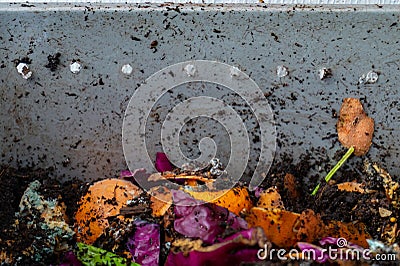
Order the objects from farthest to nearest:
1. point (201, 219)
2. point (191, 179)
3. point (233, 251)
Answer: point (191, 179) → point (201, 219) → point (233, 251)

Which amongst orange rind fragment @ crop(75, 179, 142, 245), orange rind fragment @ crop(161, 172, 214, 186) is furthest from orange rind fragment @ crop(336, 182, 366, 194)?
orange rind fragment @ crop(75, 179, 142, 245)

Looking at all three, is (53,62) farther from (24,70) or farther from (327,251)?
(327,251)

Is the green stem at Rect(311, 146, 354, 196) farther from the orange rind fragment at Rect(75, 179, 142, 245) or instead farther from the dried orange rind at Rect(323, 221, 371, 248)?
the orange rind fragment at Rect(75, 179, 142, 245)

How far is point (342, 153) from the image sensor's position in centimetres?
104

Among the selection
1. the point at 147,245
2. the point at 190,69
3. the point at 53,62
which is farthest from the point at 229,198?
the point at 53,62

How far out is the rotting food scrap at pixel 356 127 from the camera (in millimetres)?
1036

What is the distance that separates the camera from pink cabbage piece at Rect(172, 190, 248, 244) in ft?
2.72

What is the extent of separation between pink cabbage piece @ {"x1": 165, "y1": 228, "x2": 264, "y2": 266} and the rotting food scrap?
1.16 feet

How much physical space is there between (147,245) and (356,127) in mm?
392

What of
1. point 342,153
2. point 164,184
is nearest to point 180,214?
point 164,184

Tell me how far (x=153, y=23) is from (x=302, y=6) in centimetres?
25

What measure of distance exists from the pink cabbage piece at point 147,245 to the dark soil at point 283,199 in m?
0.01

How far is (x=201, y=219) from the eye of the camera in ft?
2.82

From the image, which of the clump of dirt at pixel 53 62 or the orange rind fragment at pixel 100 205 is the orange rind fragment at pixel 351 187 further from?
the clump of dirt at pixel 53 62
